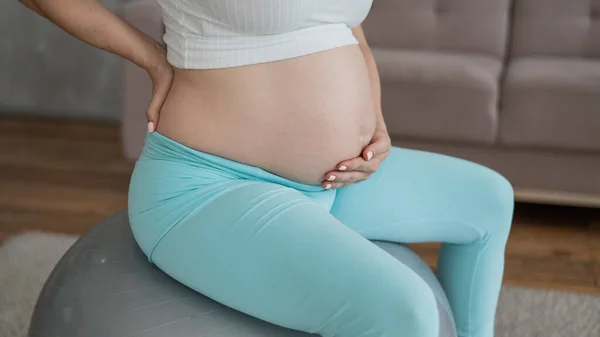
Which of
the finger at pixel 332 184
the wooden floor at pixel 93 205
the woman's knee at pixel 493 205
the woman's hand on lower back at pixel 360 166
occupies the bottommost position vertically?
the wooden floor at pixel 93 205

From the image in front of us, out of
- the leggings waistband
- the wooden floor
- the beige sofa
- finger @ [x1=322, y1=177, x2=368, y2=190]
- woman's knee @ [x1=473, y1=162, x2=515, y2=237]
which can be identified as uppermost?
the leggings waistband

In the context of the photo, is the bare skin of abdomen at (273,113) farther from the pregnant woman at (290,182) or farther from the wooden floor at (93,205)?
the wooden floor at (93,205)

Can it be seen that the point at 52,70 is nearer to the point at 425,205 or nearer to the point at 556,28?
the point at 556,28

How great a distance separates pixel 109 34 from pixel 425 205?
574 millimetres

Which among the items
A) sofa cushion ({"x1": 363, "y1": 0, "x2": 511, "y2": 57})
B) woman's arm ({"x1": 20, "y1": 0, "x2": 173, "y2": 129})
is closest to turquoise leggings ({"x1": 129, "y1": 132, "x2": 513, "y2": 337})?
woman's arm ({"x1": 20, "y1": 0, "x2": 173, "y2": 129})

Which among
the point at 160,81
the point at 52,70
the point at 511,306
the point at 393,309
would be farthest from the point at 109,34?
the point at 52,70

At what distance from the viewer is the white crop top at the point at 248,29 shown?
3.30 ft

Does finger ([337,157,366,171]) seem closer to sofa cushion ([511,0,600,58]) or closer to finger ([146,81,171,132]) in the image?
finger ([146,81,171,132])

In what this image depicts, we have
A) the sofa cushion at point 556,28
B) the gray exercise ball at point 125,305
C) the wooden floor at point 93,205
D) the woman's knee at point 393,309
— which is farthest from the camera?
the sofa cushion at point 556,28

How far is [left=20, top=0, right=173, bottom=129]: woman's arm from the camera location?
43.0 inches

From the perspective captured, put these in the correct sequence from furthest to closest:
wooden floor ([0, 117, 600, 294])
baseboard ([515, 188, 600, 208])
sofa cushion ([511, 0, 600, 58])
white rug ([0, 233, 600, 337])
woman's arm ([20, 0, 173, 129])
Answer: sofa cushion ([511, 0, 600, 58]) < baseboard ([515, 188, 600, 208]) < wooden floor ([0, 117, 600, 294]) < white rug ([0, 233, 600, 337]) < woman's arm ([20, 0, 173, 129])

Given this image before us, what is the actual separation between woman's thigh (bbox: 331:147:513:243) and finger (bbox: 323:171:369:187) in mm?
54

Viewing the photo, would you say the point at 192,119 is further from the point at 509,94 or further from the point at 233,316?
the point at 509,94

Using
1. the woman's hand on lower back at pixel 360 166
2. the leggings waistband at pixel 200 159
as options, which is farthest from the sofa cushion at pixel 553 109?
the leggings waistband at pixel 200 159
